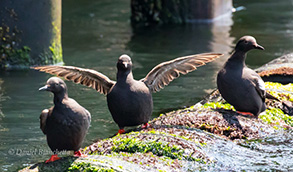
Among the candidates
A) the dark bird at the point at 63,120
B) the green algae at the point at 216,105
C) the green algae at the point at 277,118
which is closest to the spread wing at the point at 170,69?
the green algae at the point at 216,105

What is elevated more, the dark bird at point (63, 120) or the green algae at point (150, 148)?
the dark bird at point (63, 120)

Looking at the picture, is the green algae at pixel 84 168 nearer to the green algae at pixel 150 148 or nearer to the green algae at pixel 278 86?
the green algae at pixel 150 148

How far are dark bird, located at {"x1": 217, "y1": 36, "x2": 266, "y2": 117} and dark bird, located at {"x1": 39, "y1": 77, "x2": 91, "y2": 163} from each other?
232 cm

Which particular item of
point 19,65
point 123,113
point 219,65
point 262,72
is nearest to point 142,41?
point 219,65

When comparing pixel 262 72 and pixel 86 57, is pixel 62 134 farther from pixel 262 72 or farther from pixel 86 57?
pixel 86 57

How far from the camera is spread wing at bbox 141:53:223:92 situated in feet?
24.1

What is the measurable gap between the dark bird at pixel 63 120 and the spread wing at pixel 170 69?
178 centimetres

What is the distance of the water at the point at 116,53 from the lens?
328 inches

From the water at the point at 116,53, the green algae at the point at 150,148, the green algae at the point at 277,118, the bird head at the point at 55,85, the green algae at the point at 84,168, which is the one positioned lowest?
the water at the point at 116,53

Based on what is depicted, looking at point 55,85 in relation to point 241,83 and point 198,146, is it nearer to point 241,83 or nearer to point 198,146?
point 198,146

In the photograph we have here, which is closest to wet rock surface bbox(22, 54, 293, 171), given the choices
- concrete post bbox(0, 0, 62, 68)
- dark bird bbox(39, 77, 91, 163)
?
dark bird bbox(39, 77, 91, 163)

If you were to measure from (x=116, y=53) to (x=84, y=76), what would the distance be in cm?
667

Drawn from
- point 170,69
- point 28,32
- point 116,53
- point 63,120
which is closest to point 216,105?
point 170,69

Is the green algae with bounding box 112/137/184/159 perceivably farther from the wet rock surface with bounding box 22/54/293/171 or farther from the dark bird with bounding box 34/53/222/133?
the dark bird with bounding box 34/53/222/133
